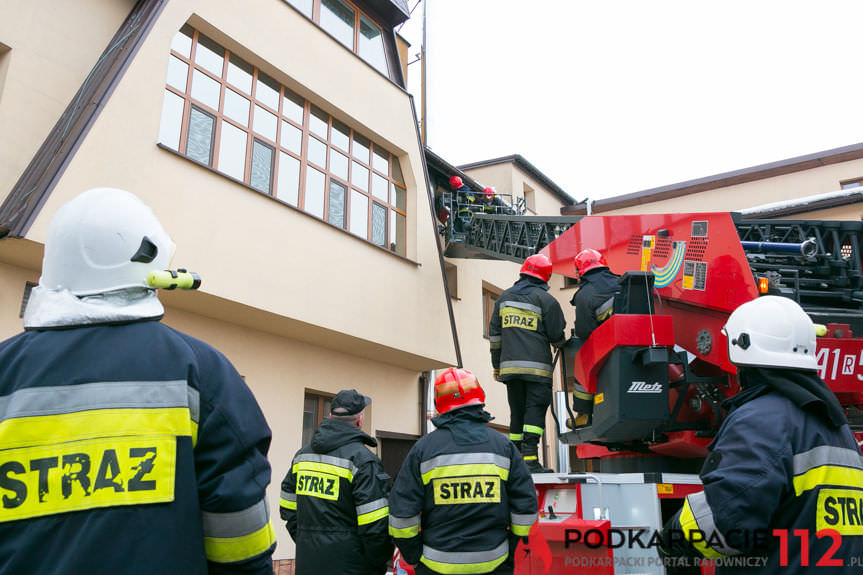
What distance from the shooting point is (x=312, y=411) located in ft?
35.9

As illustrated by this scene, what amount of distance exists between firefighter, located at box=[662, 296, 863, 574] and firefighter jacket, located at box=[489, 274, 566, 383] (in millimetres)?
3618

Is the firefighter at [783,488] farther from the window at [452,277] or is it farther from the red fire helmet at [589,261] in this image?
the window at [452,277]

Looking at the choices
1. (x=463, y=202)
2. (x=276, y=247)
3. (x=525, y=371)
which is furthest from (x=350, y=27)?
(x=525, y=371)

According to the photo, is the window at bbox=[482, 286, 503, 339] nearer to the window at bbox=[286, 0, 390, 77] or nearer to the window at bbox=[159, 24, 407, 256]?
the window at bbox=[159, 24, 407, 256]

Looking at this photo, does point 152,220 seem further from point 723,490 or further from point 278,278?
point 278,278

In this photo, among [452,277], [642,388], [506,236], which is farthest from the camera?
[452,277]

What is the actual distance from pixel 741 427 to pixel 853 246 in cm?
411

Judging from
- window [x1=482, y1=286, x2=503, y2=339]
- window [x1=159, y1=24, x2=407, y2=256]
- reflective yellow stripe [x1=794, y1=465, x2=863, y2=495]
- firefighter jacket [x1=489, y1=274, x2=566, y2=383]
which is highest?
window [x1=159, y1=24, x2=407, y2=256]

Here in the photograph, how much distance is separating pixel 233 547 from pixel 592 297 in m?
4.59

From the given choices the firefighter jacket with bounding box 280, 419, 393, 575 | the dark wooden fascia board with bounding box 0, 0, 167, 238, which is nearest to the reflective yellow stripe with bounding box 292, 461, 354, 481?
the firefighter jacket with bounding box 280, 419, 393, 575

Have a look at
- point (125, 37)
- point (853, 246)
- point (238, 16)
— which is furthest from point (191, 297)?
point (853, 246)

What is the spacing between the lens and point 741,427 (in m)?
2.58

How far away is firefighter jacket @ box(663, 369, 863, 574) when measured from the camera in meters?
2.42

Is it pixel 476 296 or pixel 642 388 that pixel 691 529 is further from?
pixel 476 296
